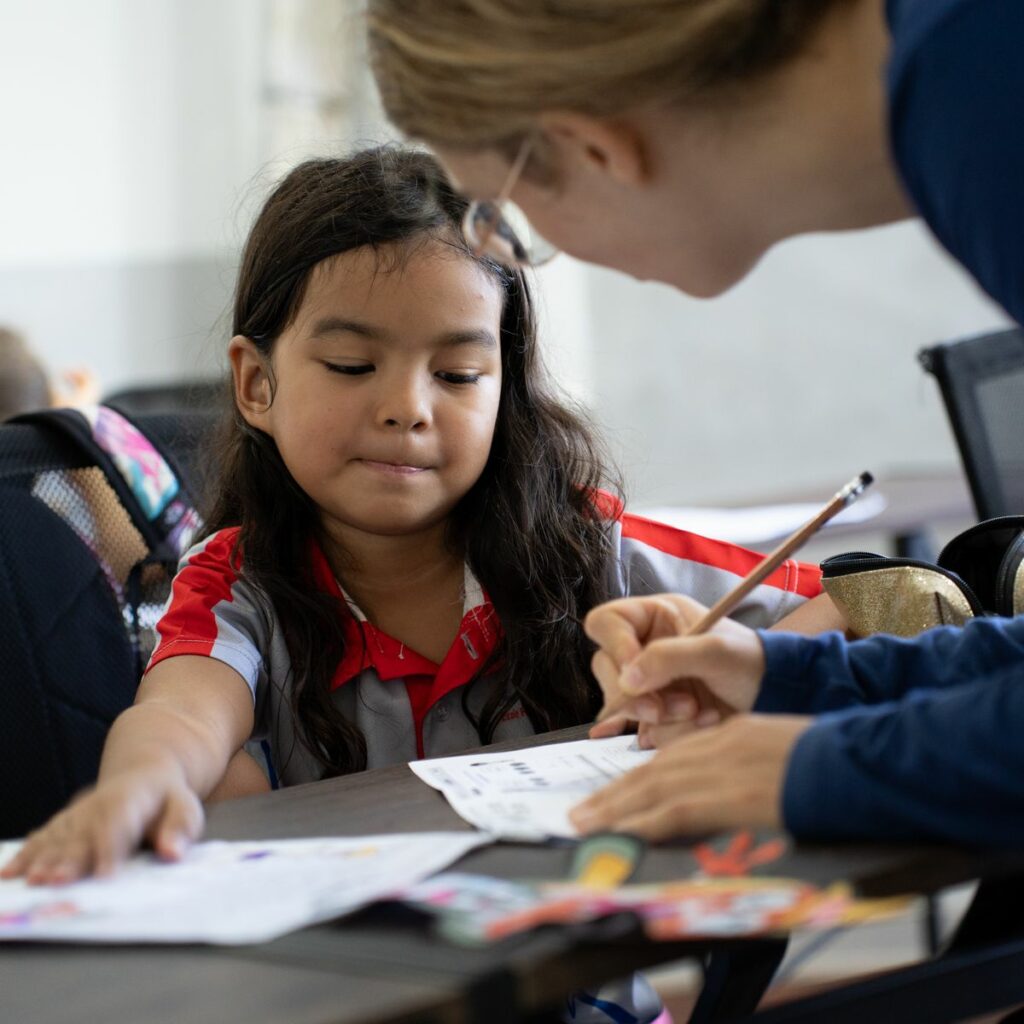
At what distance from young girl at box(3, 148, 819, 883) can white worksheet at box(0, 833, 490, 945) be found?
41 cm

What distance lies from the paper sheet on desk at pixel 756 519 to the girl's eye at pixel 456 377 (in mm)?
616

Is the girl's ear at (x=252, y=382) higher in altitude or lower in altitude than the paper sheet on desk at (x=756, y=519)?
higher

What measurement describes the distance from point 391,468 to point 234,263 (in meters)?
2.76

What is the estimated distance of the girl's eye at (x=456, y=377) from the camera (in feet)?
4.45

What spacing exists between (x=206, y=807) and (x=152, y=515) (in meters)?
0.68

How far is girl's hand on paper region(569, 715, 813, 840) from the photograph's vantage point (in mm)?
722

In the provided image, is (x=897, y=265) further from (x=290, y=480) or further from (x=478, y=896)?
(x=478, y=896)

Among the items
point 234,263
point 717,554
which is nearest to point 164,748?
point 717,554

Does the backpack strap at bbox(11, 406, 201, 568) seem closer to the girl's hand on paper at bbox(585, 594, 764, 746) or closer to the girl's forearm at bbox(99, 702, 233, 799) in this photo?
the girl's forearm at bbox(99, 702, 233, 799)

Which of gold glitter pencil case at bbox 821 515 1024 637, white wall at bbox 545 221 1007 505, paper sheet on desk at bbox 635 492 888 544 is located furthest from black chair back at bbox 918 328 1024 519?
white wall at bbox 545 221 1007 505

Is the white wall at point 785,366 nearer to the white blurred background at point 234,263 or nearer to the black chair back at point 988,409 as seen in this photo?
the white blurred background at point 234,263

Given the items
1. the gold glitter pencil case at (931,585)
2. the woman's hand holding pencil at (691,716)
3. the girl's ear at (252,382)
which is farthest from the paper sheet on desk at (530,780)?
the girl's ear at (252,382)

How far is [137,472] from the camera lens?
5.17 ft

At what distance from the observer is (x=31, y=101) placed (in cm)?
481
